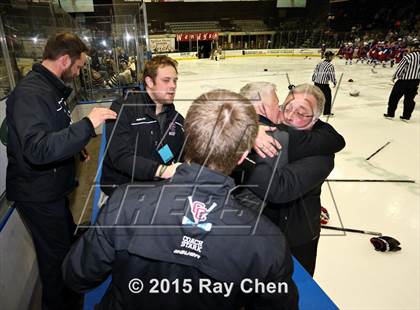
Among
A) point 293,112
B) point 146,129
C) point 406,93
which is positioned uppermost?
point 293,112

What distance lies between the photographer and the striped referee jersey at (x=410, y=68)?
6195 mm

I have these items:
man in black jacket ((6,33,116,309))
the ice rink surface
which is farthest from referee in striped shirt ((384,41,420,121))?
man in black jacket ((6,33,116,309))

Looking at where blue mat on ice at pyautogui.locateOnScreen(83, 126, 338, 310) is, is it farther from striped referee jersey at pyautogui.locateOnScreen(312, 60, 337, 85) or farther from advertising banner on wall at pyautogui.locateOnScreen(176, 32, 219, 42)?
advertising banner on wall at pyautogui.locateOnScreen(176, 32, 219, 42)

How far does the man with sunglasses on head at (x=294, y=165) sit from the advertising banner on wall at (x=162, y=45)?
2123 cm

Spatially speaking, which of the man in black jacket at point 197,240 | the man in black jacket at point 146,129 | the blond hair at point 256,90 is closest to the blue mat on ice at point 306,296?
the man in black jacket at point 197,240

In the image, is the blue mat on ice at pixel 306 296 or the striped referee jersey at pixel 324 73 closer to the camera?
the blue mat on ice at pixel 306 296

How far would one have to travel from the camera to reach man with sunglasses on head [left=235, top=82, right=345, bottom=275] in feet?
3.82

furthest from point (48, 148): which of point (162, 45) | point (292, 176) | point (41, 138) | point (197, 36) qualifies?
point (197, 36)

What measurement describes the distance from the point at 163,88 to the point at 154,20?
1019 inches

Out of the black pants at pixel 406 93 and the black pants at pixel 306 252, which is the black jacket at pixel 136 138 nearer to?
the black pants at pixel 306 252

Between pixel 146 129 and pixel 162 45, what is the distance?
70.0 feet

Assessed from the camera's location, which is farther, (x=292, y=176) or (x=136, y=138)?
(x=136, y=138)

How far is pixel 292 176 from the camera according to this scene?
3.89ft

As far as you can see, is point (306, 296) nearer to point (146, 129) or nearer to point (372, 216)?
point (146, 129)
